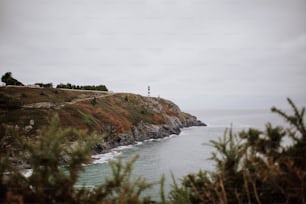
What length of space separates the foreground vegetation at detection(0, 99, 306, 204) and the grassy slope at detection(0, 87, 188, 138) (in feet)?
108

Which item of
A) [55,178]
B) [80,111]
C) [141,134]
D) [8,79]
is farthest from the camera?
[141,134]

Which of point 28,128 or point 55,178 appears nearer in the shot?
point 55,178

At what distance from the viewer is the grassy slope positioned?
147 ft

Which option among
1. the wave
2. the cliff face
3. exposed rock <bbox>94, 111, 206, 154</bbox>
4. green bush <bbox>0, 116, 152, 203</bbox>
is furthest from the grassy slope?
green bush <bbox>0, 116, 152, 203</bbox>

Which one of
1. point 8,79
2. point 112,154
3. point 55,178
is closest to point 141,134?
point 112,154

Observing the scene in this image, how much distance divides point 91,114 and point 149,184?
54.4 meters

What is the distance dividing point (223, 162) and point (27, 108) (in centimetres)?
5062

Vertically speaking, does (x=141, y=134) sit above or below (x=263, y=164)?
below

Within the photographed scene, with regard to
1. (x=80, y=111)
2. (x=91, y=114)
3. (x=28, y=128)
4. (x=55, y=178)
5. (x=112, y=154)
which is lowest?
(x=112, y=154)

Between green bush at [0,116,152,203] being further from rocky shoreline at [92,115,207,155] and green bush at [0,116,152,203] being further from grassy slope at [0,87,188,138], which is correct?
rocky shoreline at [92,115,207,155]

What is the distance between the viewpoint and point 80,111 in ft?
179

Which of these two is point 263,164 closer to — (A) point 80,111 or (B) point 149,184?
(B) point 149,184

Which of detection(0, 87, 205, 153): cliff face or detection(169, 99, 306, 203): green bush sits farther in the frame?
detection(0, 87, 205, 153): cliff face

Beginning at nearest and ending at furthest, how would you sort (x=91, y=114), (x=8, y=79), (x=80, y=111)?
(x=80, y=111) → (x=91, y=114) → (x=8, y=79)
